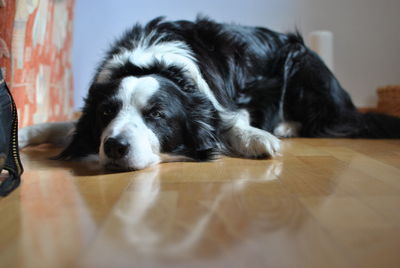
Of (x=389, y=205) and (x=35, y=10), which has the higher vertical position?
(x=35, y=10)

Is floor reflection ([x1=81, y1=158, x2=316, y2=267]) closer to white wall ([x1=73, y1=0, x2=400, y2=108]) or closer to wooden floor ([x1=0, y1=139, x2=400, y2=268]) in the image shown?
wooden floor ([x1=0, y1=139, x2=400, y2=268])


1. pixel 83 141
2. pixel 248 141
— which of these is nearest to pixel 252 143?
pixel 248 141

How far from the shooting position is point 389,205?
1.01 meters

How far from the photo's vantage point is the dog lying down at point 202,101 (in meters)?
1.57

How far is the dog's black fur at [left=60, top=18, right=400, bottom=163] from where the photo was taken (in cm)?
170

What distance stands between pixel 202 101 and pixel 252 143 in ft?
0.94

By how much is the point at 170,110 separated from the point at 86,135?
1.39 feet

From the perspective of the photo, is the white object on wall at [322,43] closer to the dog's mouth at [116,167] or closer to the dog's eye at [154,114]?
the dog's eye at [154,114]

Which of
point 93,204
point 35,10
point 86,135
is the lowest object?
point 86,135

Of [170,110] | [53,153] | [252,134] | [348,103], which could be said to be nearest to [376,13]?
[348,103]

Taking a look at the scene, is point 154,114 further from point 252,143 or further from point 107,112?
point 252,143

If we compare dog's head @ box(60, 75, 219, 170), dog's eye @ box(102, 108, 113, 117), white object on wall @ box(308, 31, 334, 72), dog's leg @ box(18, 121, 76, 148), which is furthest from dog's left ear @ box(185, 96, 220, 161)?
white object on wall @ box(308, 31, 334, 72)

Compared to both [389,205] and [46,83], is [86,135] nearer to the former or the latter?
[46,83]

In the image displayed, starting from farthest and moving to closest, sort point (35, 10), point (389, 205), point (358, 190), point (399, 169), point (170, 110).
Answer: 1. point (35, 10)
2. point (170, 110)
3. point (399, 169)
4. point (358, 190)
5. point (389, 205)
